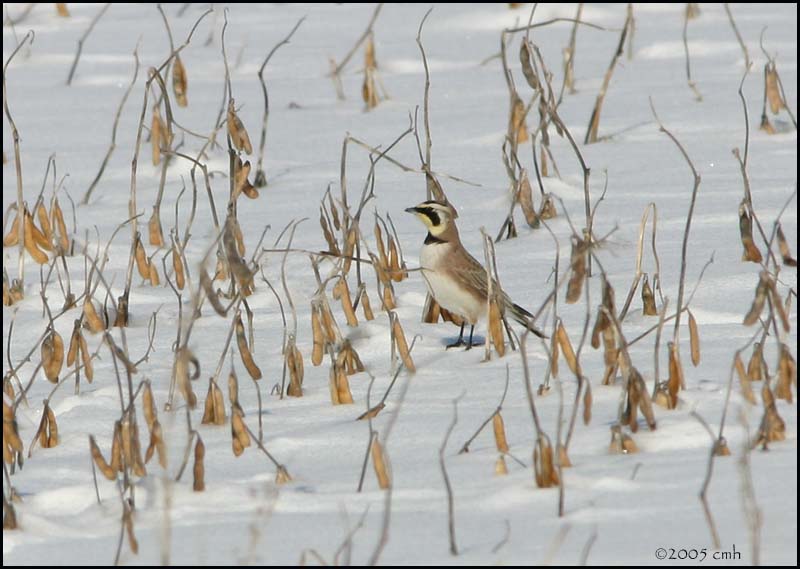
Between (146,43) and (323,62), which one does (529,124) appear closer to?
(323,62)

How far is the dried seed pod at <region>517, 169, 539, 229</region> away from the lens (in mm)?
5602

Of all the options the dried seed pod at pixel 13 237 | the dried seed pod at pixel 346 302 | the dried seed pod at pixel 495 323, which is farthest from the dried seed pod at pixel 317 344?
the dried seed pod at pixel 13 237

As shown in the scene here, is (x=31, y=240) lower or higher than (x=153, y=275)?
higher

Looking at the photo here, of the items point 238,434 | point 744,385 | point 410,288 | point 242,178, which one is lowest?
point 410,288

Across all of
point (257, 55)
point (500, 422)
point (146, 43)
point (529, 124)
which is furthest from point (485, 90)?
point (500, 422)

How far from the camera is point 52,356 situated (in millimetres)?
4379

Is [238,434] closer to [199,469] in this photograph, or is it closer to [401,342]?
[199,469]

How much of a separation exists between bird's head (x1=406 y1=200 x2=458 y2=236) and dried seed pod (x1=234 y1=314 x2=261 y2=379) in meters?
0.98

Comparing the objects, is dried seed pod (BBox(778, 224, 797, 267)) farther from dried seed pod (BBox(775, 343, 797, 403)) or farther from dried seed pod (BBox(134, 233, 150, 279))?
dried seed pod (BBox(134, 233, 150, 279))

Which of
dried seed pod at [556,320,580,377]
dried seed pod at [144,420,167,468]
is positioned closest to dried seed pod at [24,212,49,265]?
dried seed pod at [144,420,167,468]

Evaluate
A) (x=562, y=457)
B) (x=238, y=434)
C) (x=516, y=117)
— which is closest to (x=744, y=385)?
(x=562, y=457)

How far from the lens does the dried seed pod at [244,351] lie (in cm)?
405

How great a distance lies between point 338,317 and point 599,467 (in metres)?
1.87

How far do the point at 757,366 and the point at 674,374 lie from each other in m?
0.22
